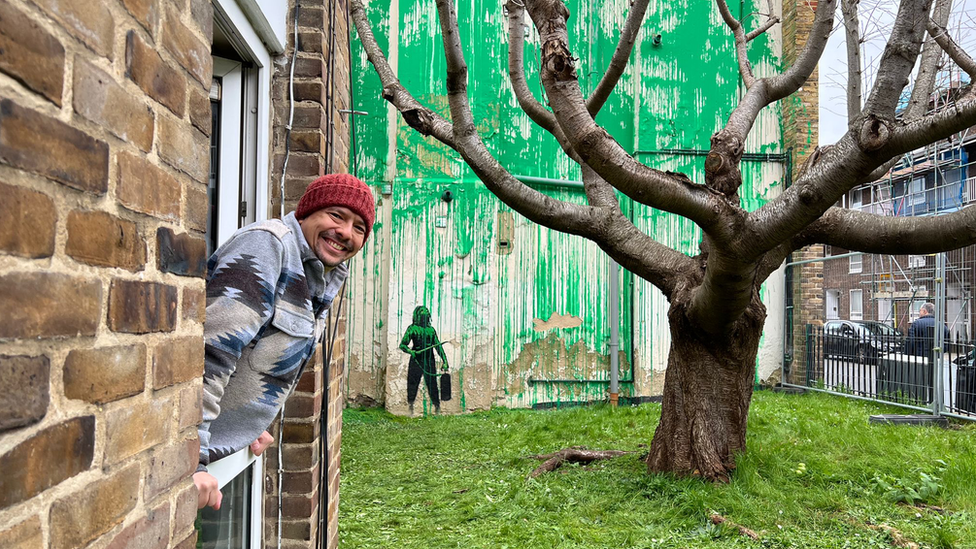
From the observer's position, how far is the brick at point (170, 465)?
1.18 metres

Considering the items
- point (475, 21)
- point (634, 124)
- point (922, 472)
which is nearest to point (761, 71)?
point (634, 124)

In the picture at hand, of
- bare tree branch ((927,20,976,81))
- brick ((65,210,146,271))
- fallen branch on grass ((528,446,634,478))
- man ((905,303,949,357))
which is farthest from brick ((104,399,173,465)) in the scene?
man ((905,303,949,357))

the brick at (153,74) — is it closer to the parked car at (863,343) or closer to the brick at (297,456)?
the brick at (297,456)

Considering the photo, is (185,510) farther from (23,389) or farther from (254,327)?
(23,389)

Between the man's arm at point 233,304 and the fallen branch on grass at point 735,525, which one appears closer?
the man's arm at point 233,304

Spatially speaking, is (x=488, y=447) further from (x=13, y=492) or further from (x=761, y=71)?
(x=761, y=71)

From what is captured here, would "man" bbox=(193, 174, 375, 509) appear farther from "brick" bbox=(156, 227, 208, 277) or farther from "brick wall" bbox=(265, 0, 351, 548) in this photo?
"brick wall" bbox=(265, 0, 351, 548)

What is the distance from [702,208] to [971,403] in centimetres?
677

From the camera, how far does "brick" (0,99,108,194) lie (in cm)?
78

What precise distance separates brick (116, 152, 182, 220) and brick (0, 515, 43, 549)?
49 centimetres

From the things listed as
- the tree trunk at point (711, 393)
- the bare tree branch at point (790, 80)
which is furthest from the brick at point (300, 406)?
the bare tree branch at point (790, 80)

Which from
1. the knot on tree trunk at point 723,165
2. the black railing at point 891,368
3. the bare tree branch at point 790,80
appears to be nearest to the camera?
the knot on tree trunk at point 723,165

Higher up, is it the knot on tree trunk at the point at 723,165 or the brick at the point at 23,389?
the knot on tree trunk at the point at 723,165

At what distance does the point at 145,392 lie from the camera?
1148 millimetres
